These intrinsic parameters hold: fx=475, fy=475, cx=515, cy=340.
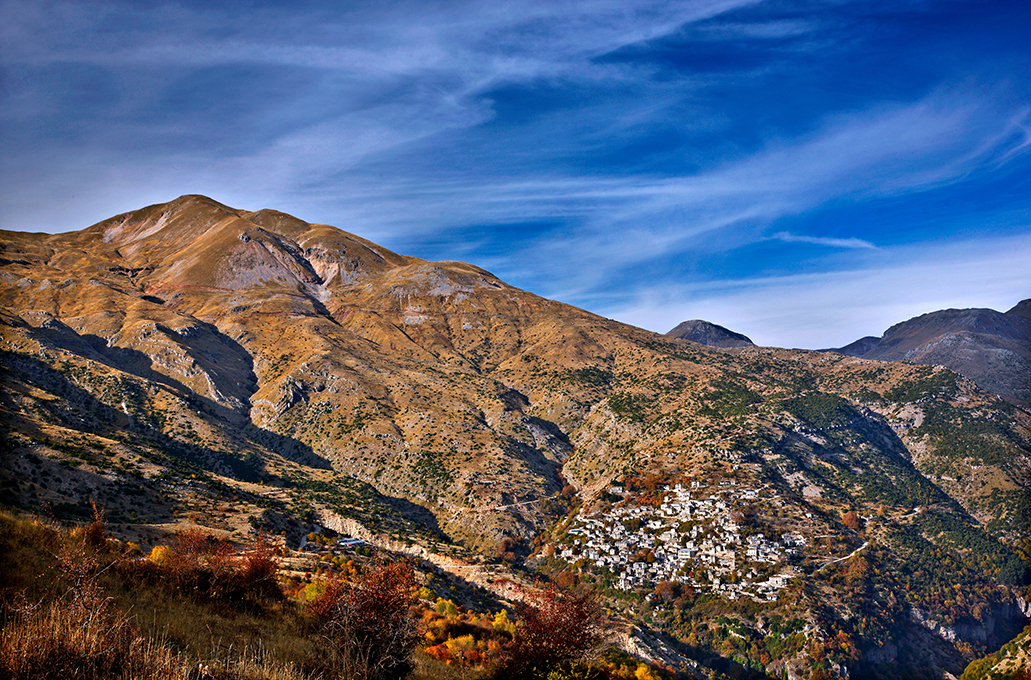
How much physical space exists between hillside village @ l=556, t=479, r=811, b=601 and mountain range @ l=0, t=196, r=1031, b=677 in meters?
0.55

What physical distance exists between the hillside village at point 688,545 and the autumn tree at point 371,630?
6378cm

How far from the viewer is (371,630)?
42.4 feet

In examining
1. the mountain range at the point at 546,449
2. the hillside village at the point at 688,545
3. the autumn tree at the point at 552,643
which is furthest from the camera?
the hillside village at the point at 688,545

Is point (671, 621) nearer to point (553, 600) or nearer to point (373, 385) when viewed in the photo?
point (553, 600)

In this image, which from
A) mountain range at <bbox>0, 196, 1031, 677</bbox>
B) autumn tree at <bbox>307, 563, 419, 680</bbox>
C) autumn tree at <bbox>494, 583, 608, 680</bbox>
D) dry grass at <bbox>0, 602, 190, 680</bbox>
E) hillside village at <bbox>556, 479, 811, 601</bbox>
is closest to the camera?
dry grass at <bbox>0, 602, 190, 680</bbox>

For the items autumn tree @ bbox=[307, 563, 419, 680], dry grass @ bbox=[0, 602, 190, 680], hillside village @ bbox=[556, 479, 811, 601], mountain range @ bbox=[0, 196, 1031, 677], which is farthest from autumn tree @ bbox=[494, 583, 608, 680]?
hillside village @ bbox=[556, 479, 811, 601]

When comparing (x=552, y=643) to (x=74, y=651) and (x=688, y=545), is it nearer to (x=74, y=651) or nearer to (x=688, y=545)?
(x=74, y=651)

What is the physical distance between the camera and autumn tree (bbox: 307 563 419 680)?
40.4ft

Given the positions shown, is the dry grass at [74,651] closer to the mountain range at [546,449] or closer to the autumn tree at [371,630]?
the autumn tree at [371,630]

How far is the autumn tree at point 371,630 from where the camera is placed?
40.4ft

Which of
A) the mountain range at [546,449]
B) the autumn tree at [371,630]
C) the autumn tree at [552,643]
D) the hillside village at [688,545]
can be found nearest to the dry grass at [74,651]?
the autumn tree at [371,630]

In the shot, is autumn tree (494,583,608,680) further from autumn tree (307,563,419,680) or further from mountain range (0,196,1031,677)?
mountain range (0,196,1031,677)

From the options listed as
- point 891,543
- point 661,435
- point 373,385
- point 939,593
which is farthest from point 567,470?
point 939,593

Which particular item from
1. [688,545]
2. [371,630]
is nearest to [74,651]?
[371,630]
